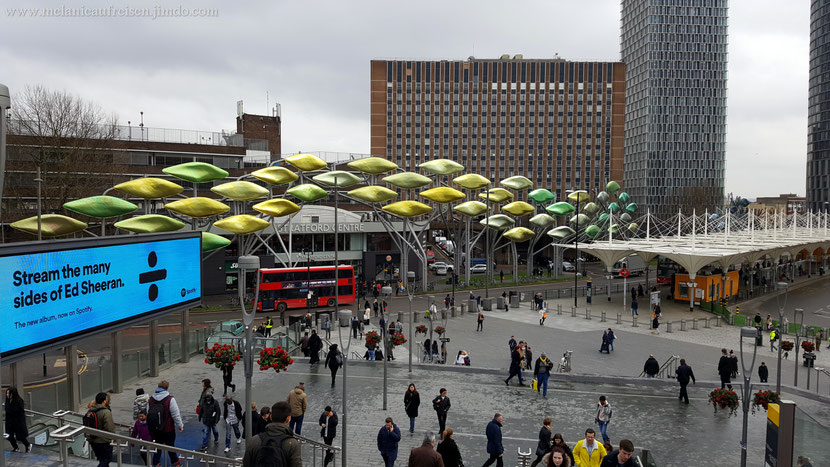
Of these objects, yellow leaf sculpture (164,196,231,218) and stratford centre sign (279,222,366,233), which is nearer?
yellow leaf sculpture (164,196,231,218)

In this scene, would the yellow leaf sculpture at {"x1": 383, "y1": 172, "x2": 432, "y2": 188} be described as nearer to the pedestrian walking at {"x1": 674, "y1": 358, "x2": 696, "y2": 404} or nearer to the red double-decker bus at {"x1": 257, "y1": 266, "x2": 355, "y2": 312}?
the red double-decker bus at {"x1": 257, "y1": 266, "x2": 355, "y2": 312}

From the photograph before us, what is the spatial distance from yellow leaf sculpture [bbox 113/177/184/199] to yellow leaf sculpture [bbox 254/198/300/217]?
698 cm

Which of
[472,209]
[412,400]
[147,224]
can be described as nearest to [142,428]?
[412,400]

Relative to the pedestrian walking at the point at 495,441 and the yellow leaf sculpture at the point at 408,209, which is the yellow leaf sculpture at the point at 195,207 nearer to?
the yellow leaf sculpture at the point at 408,209

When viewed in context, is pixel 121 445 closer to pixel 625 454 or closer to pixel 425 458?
pixel 425 458

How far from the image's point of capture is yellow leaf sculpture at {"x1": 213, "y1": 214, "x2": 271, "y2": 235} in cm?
4097

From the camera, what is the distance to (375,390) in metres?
20.3

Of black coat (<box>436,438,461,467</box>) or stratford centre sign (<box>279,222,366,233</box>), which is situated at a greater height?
stratford centre sign (<box>279,222,366,233</box>)

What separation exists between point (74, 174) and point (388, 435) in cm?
3666

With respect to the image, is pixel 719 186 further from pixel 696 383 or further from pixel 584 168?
pixel 696 383

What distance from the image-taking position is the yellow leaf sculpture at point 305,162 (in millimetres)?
46500

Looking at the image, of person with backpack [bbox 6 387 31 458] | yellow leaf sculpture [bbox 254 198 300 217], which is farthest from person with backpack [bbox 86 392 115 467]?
yellow leaf sculpture [bbox 254 198 300 217]

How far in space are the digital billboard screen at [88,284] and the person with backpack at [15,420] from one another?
219 cm

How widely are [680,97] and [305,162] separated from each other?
116485 mm
